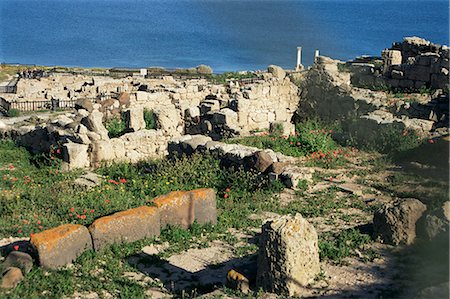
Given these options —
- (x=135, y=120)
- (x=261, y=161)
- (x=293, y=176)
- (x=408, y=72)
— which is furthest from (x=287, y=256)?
(x=408, y=72)

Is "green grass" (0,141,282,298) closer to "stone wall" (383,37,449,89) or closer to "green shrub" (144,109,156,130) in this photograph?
"green shrub" (144,109,156,130)

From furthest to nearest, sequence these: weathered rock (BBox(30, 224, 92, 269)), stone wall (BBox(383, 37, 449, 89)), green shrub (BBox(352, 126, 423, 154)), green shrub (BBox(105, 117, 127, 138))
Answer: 1. stone wall (BBox(383, 37, 449, 89))
2. green shrub (BBox(105, 117, 127, 138))
3. green shrub (BBox(352, 126, 423, 154))
4. weathered rock (BBox(30, 224, 92, 269))

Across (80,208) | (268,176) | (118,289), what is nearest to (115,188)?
(80,208)

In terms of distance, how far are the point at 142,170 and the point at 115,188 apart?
1.95 metres

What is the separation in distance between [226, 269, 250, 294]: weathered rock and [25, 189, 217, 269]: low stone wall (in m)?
2.34

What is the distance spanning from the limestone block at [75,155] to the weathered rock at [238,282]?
8.11 m

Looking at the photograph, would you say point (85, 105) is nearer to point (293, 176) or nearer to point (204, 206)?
point (293, 176)

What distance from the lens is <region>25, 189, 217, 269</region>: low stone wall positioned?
866 cm

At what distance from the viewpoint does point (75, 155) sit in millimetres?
14922

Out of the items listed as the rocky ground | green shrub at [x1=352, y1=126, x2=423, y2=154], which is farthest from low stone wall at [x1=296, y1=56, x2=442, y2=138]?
the rocky ground

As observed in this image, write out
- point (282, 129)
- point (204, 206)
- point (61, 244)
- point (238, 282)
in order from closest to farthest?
1. point (238, 282)
2. point (61, 244)
3. point (204, 206)
4. point (282, 129)

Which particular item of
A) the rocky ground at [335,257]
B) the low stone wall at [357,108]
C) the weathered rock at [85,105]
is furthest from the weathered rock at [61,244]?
the weathered rock at [85,105]

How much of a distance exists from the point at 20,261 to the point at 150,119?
419 inches

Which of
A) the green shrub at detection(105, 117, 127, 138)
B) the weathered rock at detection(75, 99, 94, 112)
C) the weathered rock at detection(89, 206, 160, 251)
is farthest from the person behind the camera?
the weathered rock at detection(75, 99, 94, 112)
